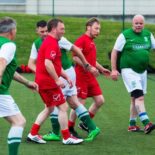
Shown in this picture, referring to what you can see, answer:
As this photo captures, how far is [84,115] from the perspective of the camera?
413 inches

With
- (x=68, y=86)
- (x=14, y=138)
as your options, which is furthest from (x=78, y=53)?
(x=14, y=138)

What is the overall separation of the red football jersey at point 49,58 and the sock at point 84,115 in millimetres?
755

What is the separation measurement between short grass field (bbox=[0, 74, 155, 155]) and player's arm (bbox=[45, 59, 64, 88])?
35.8 inches

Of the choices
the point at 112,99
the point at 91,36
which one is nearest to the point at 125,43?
the point at 91,36

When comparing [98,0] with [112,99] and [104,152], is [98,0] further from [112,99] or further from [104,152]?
[104,152]

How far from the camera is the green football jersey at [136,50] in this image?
11.0 metres

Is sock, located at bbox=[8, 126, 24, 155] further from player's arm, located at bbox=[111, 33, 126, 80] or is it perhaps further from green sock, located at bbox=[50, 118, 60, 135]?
player's arm, located at bbox=[111, 33, 126, 80]

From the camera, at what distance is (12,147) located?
28.2ft

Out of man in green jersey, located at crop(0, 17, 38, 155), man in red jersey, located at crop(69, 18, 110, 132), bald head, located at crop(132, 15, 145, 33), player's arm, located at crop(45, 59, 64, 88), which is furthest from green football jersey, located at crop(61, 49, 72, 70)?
man in green jersey, located at crop(0, 17, 38, 155)

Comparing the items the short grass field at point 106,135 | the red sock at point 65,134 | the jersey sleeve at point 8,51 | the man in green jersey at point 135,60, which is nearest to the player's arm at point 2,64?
the jersey sleeve at point 8,51

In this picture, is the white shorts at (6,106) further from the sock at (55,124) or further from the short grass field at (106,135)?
the sock at (55,124)

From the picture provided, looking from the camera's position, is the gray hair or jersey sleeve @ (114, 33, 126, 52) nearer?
the gray hair

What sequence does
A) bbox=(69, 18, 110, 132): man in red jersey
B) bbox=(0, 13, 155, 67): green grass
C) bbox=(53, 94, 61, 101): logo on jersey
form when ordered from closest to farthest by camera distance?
bbox=(53, 94, 61, 101): logo on jersey < bbox=(69, 18, 110, 132): man in red jersey < bbox=(0, 13, 155, 67): green grass

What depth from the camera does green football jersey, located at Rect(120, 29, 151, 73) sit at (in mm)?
11047
